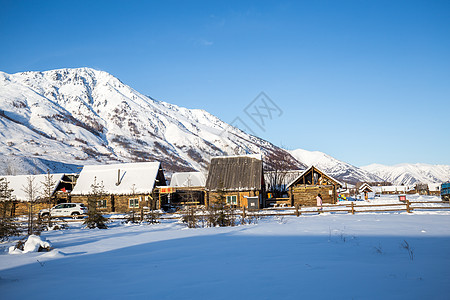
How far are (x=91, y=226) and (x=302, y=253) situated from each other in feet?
51.5

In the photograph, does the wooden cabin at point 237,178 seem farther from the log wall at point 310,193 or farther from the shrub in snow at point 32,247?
the shrub in snow at point 32,247

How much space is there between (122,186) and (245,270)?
1423 inches

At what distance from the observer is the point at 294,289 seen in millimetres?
5824

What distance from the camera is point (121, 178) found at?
4203 cm

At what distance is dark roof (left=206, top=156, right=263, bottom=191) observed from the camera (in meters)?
39.2

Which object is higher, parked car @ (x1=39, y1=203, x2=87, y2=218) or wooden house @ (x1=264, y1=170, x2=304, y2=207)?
wooden house @ (x1=264, y1=170, x2=304, y2=207)

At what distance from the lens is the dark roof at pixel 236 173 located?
39.2 m

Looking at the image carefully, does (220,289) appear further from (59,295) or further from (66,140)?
(66,140)

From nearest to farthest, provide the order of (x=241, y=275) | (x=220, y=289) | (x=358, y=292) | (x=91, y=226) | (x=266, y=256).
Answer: (x=358, y=292), (x=220, y=289), (x=241, y=275), (x=266, y=256), (x=91, y=226)

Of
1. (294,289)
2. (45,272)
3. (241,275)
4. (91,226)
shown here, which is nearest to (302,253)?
(241,275)

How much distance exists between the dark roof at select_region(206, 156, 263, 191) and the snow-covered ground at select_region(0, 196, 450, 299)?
2739 cm

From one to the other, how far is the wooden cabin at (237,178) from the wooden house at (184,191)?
2643mm

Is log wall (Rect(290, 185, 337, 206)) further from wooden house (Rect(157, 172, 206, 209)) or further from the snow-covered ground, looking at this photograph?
the snow-covered ground

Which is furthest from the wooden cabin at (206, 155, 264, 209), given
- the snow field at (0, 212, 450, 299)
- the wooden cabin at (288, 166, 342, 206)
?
the snow field at (0, 212, 450, 299)
